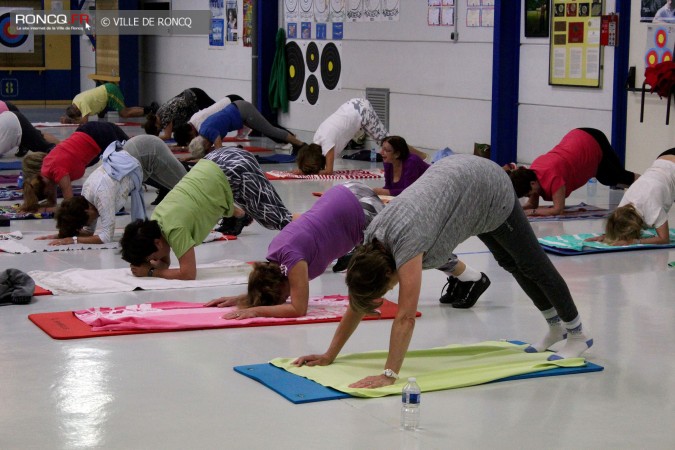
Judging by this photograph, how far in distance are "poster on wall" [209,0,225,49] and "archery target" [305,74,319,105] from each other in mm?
3041

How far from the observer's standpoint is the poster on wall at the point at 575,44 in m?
12.0

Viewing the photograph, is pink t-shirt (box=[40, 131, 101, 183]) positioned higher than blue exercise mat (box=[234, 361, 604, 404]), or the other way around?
pink t-shirt (box=[40, 131, 101, 183])

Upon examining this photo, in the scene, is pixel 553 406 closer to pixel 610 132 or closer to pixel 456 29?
pixel 610 132

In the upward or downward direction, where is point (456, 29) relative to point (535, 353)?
upward

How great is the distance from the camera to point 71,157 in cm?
965

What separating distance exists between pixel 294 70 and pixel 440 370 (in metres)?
13.5

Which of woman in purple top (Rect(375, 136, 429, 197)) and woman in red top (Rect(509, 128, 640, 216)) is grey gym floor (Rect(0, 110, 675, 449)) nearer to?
woman in red top (Rect(509, 128, 640, 216))

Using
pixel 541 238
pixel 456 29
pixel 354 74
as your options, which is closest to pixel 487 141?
pixel 456 29

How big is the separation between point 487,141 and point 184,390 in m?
9.55

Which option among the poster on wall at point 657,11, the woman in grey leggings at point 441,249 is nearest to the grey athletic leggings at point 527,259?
the woman in grey leggings at point 441,249

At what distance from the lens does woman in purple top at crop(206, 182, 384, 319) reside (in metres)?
5.78

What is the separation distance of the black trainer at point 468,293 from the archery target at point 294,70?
38.5 feet

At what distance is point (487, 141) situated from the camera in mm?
13758

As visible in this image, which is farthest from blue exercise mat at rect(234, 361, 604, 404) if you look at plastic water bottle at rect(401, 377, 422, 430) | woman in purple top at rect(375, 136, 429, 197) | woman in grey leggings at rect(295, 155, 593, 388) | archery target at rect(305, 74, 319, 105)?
archery target at rect(305, 74, 319, 105)
